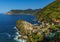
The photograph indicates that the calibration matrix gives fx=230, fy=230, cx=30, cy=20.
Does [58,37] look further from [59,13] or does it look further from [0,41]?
[59,13]

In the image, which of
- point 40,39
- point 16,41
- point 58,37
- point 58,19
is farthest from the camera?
point 58,19

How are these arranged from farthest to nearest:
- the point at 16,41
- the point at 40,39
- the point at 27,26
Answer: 1. the point at 27,26
2. the point at 16,41
3. the point at 40,39

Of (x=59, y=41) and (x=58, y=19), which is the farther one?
(x=58, y=19)

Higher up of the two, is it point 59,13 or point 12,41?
point 59,13

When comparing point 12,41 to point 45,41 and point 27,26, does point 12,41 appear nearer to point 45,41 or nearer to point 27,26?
point 27,26

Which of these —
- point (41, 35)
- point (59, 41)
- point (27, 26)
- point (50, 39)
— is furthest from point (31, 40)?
point (27, 26)

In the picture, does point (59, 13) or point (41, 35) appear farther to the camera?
point (59, 13)

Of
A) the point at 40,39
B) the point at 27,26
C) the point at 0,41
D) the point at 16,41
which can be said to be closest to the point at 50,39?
the point at 40,39

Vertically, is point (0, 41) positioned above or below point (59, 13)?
below

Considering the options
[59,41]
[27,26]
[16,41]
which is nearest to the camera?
[59,41]
